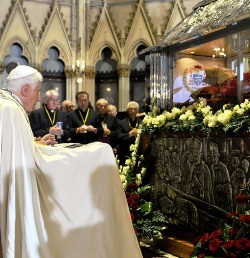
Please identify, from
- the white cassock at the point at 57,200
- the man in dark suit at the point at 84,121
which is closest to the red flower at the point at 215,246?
the white cassock at the point at 57,200

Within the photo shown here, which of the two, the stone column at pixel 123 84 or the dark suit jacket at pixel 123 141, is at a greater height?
the stone column at pixel 123 84

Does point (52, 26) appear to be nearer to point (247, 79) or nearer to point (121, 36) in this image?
point (121, 36)

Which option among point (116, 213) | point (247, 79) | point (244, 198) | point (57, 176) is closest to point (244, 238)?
point (244, 198)

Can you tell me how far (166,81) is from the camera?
215 inches

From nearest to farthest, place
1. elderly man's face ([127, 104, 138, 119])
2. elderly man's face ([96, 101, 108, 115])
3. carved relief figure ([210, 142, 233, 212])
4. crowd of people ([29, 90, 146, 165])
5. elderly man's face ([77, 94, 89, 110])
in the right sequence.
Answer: carved relief figure ([210, 142, 233, 212])
crowd of people ([29, 90, 146, 165])
elderly man's face ([77, 94, 89, 110])
elderly man's face ([127, 104, 138, 119])
elderly man's face ([96, 101, 108, 115])

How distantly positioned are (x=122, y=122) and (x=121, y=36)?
782 centimetres

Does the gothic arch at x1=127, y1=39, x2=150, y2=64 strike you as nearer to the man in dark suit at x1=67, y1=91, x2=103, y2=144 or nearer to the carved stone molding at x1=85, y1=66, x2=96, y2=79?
the carved stone molding at x1=85, y1=66, x2=96, y2=79

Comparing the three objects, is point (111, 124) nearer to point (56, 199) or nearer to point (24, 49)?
point (56, 199)

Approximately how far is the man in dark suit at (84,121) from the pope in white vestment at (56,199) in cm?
347

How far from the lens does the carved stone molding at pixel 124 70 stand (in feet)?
46.0

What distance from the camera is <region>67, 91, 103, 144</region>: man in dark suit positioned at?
6621 millimetres

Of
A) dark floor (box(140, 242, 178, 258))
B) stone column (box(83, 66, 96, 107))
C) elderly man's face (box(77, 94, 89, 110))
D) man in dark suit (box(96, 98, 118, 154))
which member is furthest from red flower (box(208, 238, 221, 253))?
stone column (box(83, 66, 96, 107))

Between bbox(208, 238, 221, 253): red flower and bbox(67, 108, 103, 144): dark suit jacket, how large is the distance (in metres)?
3.71

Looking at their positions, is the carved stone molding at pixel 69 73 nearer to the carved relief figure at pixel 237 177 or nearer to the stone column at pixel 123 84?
the stone column at pixel 123 84
